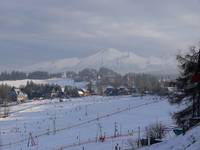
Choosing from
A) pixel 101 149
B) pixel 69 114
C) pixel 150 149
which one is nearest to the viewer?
pixel 150 149

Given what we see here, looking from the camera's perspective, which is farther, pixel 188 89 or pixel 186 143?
pixel 188 89

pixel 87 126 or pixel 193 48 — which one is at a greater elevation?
pixel 193 48

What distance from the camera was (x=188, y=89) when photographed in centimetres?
2867

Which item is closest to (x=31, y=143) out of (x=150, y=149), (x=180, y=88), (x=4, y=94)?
(x=180, y=88)

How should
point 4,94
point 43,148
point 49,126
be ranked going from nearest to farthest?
Result: point 43,148, point 49,126, point 4,94

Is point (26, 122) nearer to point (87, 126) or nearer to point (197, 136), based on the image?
→ point (87, 126)

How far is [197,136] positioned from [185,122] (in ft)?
33.2

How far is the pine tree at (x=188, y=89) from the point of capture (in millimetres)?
28234

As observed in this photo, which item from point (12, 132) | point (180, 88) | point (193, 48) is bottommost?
point (12, 132)

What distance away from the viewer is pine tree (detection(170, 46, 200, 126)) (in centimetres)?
2823

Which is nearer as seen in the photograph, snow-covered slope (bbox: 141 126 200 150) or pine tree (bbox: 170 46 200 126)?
snow-covered slope (bbox: 141 126 200 150)

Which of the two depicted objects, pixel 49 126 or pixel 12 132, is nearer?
pixel 12 132

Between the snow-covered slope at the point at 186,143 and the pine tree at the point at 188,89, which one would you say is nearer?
the snow-covered slope at the point at 186,143

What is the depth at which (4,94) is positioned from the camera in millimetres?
178750
